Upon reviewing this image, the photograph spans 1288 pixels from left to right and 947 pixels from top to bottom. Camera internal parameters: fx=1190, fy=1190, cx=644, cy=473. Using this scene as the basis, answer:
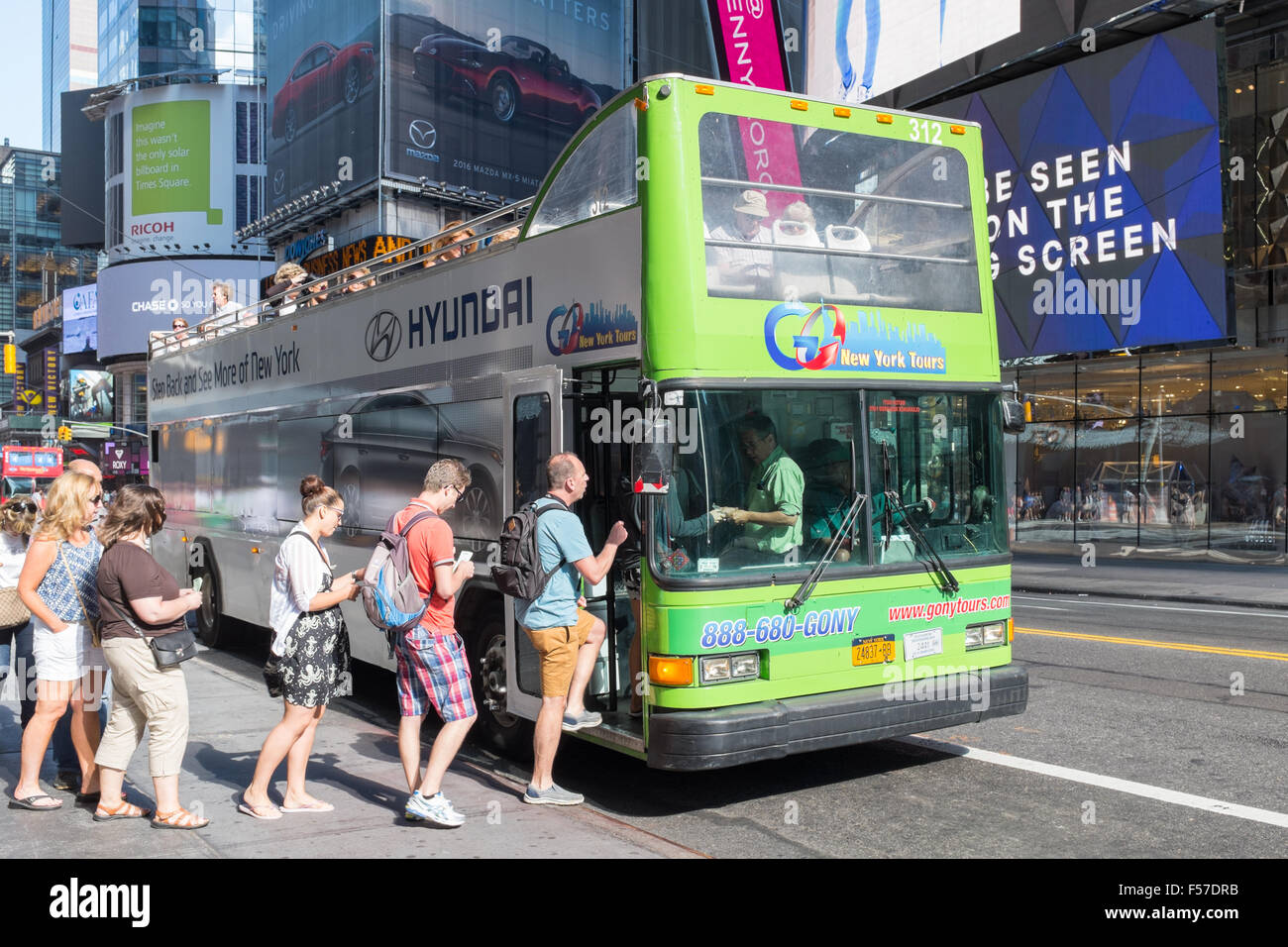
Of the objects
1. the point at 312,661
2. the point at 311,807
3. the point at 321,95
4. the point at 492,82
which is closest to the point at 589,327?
the point at 312,661

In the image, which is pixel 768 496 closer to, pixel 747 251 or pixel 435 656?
pixel 747 251

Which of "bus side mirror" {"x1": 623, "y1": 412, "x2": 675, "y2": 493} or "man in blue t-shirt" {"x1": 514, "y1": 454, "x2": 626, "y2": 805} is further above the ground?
"bus side mirror" {"x1": 623, "y1": 412, "x2": 675, "y2": 493}

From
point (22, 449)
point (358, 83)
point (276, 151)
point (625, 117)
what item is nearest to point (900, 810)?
point (625, 117)

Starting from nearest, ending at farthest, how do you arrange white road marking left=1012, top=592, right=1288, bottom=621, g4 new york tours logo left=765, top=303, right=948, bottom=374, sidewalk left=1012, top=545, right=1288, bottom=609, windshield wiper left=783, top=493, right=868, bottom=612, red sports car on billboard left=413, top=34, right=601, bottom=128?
windshield wiper left=783, top=493, right=868, bottom=612 < g4 new york tours logo left=765, top=303, right=948, bottom=374 < white road marking left=1012, top=592, right=1288, bottom=621 < sidewalk left=1012, top=545, right=1288, bottom=609 < red sports car on billboard left=413, top=34, right=601, bottom=128

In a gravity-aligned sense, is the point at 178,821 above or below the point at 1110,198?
below

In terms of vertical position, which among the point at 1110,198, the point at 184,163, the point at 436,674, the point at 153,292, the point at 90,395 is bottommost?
the point at 436,674

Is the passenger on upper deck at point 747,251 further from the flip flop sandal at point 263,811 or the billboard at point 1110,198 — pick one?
the billboard at point 1110,198

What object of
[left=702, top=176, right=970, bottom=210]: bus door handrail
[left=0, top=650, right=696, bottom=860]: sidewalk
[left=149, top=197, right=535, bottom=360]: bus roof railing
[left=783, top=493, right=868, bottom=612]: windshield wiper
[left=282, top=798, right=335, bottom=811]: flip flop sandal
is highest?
[left=149, top=197, right=535, bottom=360]: bus roof railing

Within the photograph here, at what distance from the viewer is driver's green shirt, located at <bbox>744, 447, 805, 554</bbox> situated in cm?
631

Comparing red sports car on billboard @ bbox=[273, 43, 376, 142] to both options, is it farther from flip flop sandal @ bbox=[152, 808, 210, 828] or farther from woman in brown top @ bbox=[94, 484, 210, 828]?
flip flop sandal @ bbox=[152, 808, 210, 828]

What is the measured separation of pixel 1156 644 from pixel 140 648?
34.9ft

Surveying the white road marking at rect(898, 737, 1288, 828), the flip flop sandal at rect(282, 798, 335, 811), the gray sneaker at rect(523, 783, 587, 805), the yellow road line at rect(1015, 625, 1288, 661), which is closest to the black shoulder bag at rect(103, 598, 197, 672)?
the flip flop sandal at rect(282, 798, 335, 811)

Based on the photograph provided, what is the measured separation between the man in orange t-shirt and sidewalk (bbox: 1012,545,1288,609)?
1519 cm

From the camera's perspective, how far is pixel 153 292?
72500 millimetres
